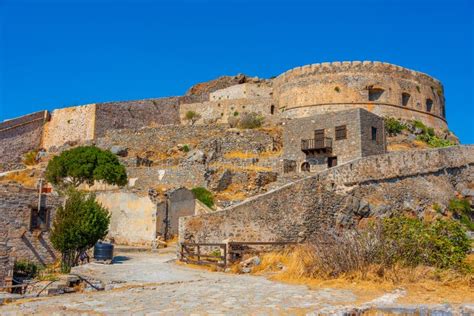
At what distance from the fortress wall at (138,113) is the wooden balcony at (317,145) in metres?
20.4

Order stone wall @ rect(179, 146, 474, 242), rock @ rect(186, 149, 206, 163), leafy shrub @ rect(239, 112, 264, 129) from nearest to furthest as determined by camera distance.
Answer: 1. stone wall @ rect(179, 146, 474, 242)
2. rock @ rect(186, 149, 206, 163)
3. leafy shrub @ rect(239, 112, 264, 129)

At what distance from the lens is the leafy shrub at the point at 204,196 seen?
24250 millimetres

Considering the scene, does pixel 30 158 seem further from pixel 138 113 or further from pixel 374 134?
pixel 374 134

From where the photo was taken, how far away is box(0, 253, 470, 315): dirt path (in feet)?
25.0

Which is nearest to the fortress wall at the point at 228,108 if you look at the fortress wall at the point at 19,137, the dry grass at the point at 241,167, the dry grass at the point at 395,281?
the dry grass at the point at 241,167

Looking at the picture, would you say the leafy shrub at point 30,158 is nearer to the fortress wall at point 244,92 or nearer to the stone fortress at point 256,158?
the stone fortress at point 256,158

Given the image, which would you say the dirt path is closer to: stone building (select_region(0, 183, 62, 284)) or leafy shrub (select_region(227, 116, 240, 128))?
stone building (select_region(0, 183, 62, 284))

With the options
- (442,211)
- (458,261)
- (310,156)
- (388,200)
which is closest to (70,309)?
(458,261)

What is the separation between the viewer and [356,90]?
3812cm

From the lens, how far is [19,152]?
4234 cm

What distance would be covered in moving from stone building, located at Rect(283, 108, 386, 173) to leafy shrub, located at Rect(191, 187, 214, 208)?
505cm

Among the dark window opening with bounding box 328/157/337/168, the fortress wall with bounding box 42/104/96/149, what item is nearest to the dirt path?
the dark window opening with bounding box 328/157/337/168

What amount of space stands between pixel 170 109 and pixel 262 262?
109ft

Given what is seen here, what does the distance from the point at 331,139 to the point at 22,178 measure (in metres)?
21.3
